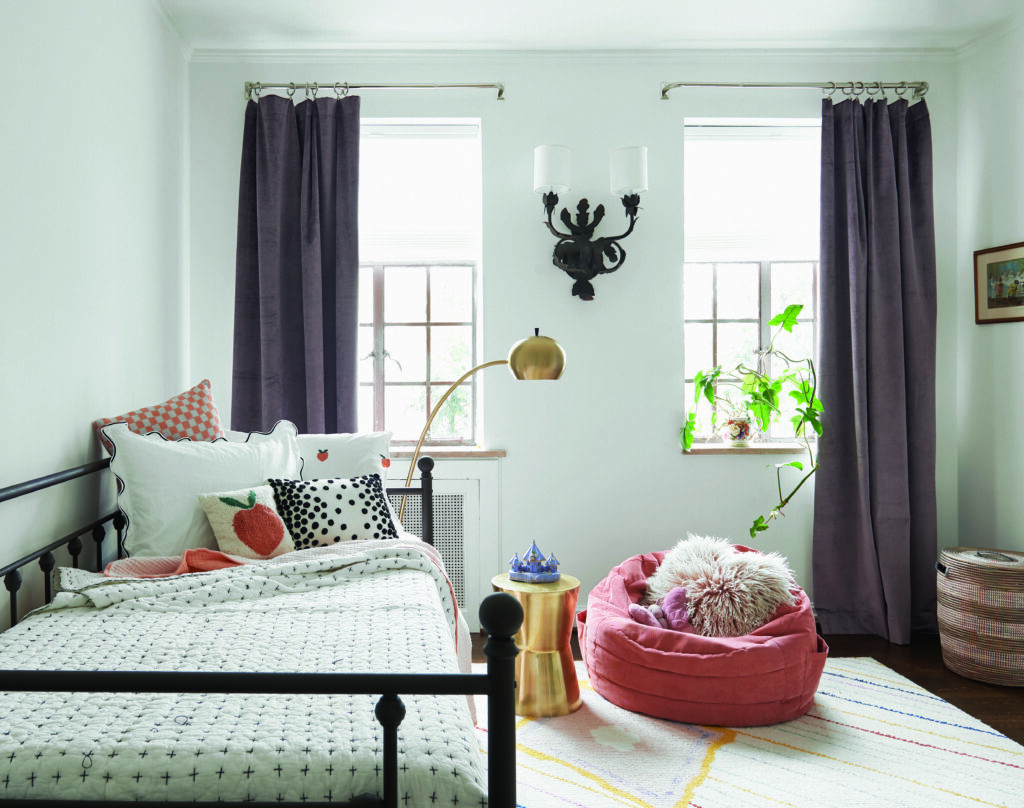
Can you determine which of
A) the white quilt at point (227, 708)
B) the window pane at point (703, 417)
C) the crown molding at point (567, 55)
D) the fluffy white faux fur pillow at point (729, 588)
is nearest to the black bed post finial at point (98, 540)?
the white quilt at point (227, 708)

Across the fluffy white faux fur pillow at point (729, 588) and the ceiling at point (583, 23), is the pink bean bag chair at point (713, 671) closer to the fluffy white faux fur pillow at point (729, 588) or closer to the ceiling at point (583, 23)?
the fluffy white faux fur pillow at point (729, 588)

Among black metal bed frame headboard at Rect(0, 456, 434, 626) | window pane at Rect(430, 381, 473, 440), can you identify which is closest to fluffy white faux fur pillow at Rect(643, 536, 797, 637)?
window pane at Rect(430, 381, 473, 440)

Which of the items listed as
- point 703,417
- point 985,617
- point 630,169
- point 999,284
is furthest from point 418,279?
point 985,617

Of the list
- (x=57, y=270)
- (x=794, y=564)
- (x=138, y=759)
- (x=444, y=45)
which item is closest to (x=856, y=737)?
(x=794, y=564)

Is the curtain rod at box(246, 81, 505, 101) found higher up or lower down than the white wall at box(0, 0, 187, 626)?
higher up

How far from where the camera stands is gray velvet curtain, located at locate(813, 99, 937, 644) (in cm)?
323

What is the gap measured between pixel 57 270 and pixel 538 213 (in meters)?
1.92

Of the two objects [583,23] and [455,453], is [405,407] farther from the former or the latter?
[583,23]

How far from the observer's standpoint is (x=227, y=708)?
3.67 feet

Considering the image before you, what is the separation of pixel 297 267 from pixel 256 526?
147cm

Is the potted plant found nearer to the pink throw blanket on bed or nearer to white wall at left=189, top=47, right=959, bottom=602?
white wall at left=189, top=47, right=959, bottom=602

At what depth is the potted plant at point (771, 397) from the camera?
3271 millimetres

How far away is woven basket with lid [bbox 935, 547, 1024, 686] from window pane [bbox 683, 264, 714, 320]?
4.78 feet

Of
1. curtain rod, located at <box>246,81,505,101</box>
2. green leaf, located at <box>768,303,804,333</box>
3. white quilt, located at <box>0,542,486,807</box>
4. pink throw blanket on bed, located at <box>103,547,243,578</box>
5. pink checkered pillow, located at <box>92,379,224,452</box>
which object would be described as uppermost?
curtain rod, located at <box>246,81,505,101</box>
